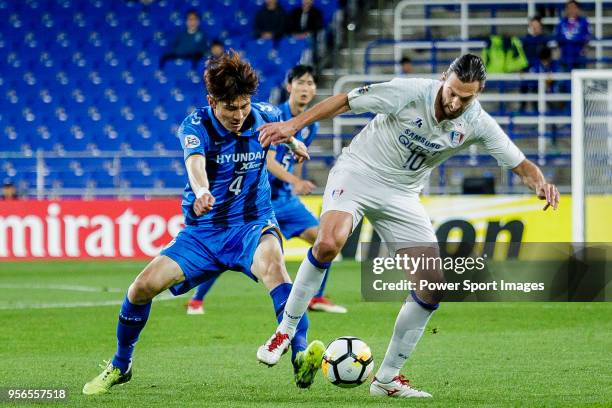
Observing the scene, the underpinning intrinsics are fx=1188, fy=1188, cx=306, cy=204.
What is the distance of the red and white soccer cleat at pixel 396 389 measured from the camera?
6.85m

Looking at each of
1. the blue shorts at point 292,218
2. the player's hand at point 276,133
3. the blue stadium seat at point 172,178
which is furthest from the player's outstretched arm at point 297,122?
the blue stadium seat at point 172,178

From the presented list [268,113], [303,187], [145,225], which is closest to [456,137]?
[268,113]

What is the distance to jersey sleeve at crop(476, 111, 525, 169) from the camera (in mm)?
6941

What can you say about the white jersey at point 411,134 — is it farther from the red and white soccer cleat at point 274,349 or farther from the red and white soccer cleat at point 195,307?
the red and white soccer cleat at point 195,307

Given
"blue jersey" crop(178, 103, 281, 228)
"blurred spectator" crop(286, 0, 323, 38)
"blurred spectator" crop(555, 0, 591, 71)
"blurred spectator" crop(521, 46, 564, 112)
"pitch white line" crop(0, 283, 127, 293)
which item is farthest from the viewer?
"blurred spectator" crop(286, 0, 323, 38)

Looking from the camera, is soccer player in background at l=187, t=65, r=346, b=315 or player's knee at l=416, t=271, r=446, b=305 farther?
soccer player in background at l=187, t=65, r=346, b=315

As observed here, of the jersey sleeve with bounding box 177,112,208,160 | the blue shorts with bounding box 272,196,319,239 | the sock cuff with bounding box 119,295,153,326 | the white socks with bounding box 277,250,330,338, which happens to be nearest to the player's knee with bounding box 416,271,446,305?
the white socks with bounding box 277,250,330,338

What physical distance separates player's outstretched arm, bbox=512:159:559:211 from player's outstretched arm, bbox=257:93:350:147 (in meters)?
1.15

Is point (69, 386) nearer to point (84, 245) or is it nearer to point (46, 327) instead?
point (46, 327)

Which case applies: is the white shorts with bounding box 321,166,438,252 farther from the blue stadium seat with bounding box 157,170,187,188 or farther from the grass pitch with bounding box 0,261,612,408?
the blue stadium seat with bounding box 157,170,187,188

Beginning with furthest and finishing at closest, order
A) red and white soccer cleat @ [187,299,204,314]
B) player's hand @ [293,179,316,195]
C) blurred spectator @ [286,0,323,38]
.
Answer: blurred spectator @ [286,0,323,38], red and white soccer cleat @ [187,299,204,314], player's hand @ [293,179,316,195]

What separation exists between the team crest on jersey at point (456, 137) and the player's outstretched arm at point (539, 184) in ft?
1.34

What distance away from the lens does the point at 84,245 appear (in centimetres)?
1911

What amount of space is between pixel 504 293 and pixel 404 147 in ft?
24.0
